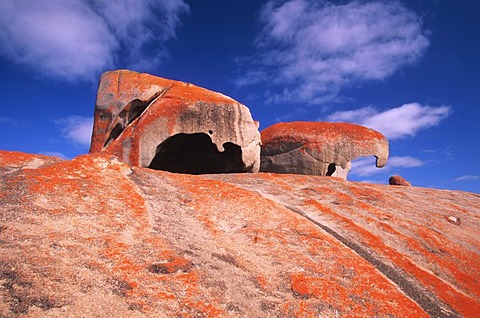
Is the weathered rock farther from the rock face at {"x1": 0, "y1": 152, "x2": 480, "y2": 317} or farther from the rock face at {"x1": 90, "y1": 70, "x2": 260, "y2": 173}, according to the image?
the rock face at {"x1": 0, "y1": 152, "x2": 480, "y2": 317}

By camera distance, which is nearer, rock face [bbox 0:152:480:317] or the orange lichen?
rock face [bbox 0:152:480:317]

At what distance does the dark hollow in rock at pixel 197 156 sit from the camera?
15719 millimetres

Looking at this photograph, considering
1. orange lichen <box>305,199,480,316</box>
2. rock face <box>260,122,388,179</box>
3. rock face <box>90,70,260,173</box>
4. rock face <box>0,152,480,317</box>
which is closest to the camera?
rock face <box>0,152,480,317</box>

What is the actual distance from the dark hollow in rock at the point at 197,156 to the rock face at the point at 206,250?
6037 millimetres

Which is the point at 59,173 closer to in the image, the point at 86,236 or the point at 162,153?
the point at 86,236

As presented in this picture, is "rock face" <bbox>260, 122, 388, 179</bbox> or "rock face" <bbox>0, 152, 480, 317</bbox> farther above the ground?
"rock face" <bbox>260, 122, 388, 179</bbox>

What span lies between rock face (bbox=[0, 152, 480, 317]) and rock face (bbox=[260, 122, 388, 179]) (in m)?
7.80

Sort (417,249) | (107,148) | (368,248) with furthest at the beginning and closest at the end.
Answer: (107,148) < (417,249) < (368,248)

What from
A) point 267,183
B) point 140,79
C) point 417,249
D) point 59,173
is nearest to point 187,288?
point 59,173

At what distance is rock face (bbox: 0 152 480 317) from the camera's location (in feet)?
14.1

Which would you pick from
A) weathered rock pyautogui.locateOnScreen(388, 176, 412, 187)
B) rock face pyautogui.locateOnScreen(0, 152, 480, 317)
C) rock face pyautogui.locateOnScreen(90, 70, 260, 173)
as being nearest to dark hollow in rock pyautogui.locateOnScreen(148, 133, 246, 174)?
rock face pyautogui.locateOnScreen(90, 70, 260, 173)

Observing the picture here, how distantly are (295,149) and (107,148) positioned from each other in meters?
9.52

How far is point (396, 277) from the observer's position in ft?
20.4

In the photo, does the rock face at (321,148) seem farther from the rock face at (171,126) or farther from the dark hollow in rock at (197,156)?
the dark hollow in rock at (197,156)
